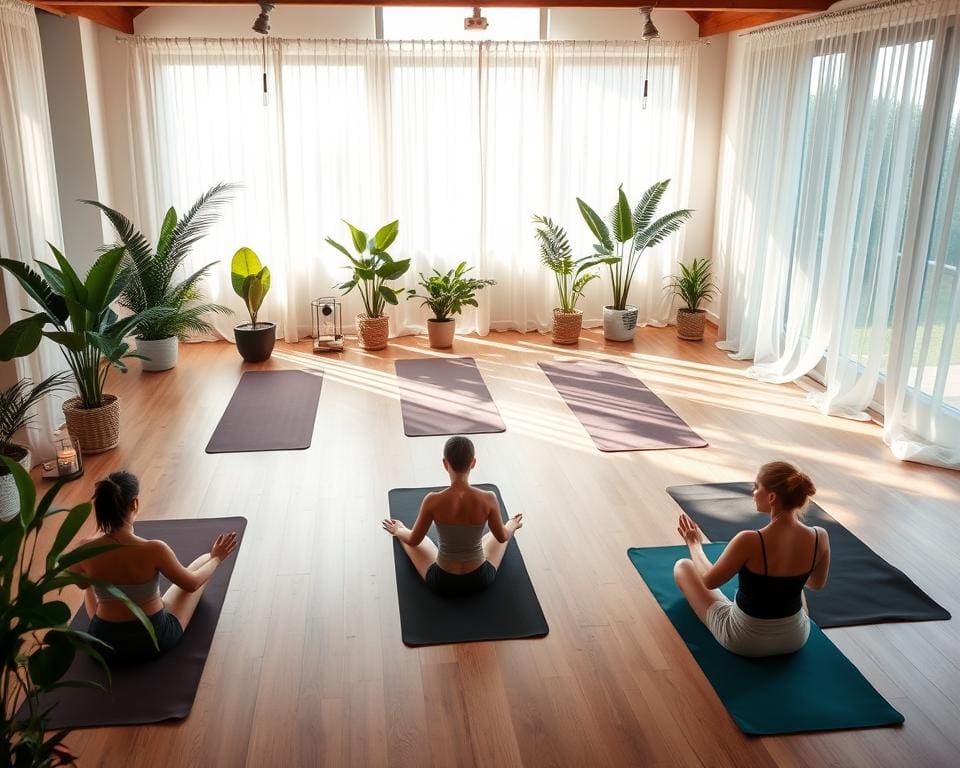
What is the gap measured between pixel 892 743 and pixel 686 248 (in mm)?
5749

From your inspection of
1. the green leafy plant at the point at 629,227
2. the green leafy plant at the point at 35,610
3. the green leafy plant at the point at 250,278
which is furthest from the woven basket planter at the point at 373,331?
the green leafy plant at the point at 35,610

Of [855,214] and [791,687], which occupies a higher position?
[855,214]

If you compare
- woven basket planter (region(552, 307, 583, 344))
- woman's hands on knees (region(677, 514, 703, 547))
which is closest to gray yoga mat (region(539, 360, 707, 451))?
woven basket planter (region(552, 307, 583, 344))

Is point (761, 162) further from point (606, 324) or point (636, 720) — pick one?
point (636, 720)

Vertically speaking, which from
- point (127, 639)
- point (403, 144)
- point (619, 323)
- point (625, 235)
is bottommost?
point (127, 639)

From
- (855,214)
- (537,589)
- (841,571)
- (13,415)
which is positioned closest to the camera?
(537,589)

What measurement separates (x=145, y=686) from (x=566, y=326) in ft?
16.7

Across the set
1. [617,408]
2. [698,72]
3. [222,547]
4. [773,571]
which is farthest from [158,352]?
[773,571]

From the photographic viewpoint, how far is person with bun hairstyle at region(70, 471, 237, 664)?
295cm

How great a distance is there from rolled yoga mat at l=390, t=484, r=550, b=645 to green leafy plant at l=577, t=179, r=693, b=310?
395 centimetres

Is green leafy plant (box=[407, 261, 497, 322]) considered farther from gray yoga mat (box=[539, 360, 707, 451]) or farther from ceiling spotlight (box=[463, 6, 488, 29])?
ceiling spotlight (box=[463, 6, 488, 29])

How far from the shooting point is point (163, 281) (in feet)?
20.5

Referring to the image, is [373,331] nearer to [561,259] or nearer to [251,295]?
[251,295]

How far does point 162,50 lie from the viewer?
6.91 meters
